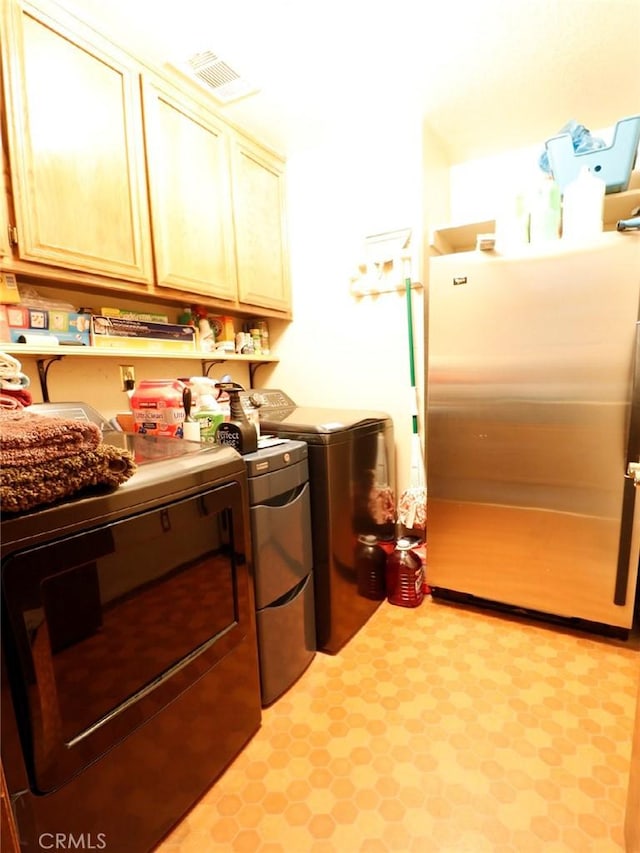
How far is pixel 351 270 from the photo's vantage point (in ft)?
7.04

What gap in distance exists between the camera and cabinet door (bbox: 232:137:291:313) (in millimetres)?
1942

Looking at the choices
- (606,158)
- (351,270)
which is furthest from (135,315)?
(606,158)

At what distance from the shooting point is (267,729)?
1.30 m

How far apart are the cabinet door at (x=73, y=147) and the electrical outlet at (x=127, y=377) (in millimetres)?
459

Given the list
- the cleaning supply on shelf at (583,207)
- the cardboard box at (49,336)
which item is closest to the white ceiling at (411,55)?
the cleaning supply on shelf at (583,207)

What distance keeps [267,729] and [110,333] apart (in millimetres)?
1560

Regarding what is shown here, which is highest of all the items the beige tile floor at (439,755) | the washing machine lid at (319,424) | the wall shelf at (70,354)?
the wall shelf at (70,354)

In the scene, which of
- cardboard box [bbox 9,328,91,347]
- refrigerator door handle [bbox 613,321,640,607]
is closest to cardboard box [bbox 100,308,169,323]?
cardboard box [bbox 9,328,91,347]

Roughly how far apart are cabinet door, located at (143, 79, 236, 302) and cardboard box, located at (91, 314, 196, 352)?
0.73ft

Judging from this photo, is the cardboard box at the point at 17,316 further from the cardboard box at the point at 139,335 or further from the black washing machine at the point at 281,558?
the black washing machine at the point at 281,558

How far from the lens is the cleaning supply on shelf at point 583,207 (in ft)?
5.02

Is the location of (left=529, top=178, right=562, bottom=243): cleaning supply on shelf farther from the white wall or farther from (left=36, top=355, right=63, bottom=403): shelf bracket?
(left=36, top=355, right=63, bottom=403): shelf bracket

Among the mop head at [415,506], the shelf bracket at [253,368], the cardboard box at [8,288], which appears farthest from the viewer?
the shelf bracket at [253,368]

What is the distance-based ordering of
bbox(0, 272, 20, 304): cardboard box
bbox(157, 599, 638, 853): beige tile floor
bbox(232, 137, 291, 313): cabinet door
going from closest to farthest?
bbox(157, 599, 638, 853): beige tile floor
bbox(0, 272, 20, 304): cardboard box
bbox(232, 137, 291, 313): cabinet door
